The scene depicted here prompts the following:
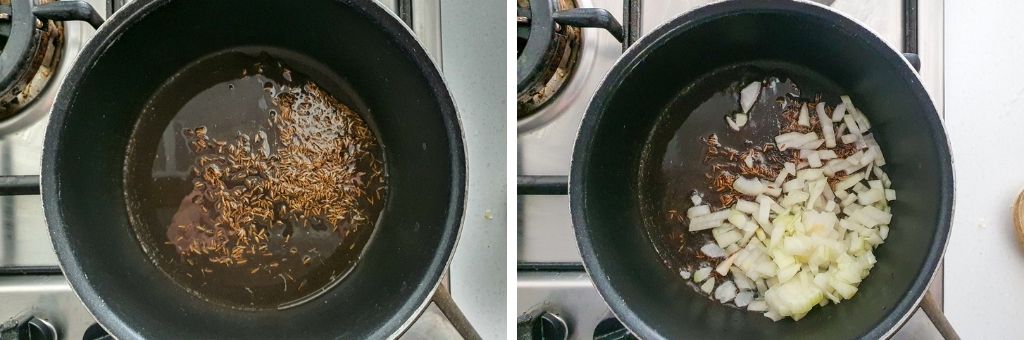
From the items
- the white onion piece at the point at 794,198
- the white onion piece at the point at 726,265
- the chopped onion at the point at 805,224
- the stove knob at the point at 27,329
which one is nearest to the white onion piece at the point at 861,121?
the chopped onion at the point at 805,224

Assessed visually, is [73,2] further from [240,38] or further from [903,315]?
[903,315]

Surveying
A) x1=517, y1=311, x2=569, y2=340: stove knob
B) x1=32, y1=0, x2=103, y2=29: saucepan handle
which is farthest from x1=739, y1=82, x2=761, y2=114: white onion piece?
x1=32, y1=0, x2=103, y2=29: saucepan handle

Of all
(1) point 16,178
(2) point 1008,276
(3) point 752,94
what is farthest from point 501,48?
(2) point 1008,276

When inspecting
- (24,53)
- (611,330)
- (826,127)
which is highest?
(24,53)

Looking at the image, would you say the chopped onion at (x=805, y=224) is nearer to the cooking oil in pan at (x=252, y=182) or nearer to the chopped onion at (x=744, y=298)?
the chopped onion at (x=744, y=298)

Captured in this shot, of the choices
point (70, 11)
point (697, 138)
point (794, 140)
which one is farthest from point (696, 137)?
point (70, 11)

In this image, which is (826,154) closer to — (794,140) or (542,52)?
(794,140)
